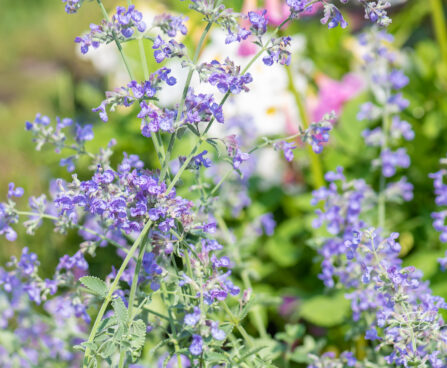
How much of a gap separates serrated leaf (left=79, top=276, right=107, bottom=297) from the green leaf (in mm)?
768

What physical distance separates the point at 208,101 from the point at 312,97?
66.3 inches

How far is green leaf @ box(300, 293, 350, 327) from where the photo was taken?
1515mm

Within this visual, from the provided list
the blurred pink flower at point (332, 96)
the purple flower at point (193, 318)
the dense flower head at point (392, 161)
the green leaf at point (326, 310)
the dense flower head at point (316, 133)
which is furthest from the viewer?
the blurred pink flower at point (332, 96)

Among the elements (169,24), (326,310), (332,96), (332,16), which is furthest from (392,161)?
(332,96)

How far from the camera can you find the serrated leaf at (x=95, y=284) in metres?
0.83

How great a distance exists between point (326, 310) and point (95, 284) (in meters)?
0.83

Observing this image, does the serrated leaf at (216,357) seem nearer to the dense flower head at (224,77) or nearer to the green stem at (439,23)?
the dense flower head at (224,77)

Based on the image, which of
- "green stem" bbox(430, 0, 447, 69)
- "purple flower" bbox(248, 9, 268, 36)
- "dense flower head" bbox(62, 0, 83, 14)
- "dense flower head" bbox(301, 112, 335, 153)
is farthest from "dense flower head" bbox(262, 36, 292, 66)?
→ "green stem" bbox(430, 0, 447, 69)

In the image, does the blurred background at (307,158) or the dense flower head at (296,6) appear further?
the blurred background at (307,158)

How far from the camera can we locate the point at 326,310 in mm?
1546

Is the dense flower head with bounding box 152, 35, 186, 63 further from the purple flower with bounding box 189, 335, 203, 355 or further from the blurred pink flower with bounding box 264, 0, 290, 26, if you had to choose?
the blurred pink flower with bounding box 264, 0, 290, 26

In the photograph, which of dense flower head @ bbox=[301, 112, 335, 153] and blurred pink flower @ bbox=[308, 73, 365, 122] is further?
blurred pink flower @ bbox=[308, 73, 365, 122]

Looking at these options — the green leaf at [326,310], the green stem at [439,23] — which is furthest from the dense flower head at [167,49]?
the green stem at [439,23]

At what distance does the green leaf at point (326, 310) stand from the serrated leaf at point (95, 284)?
30.2 inches
